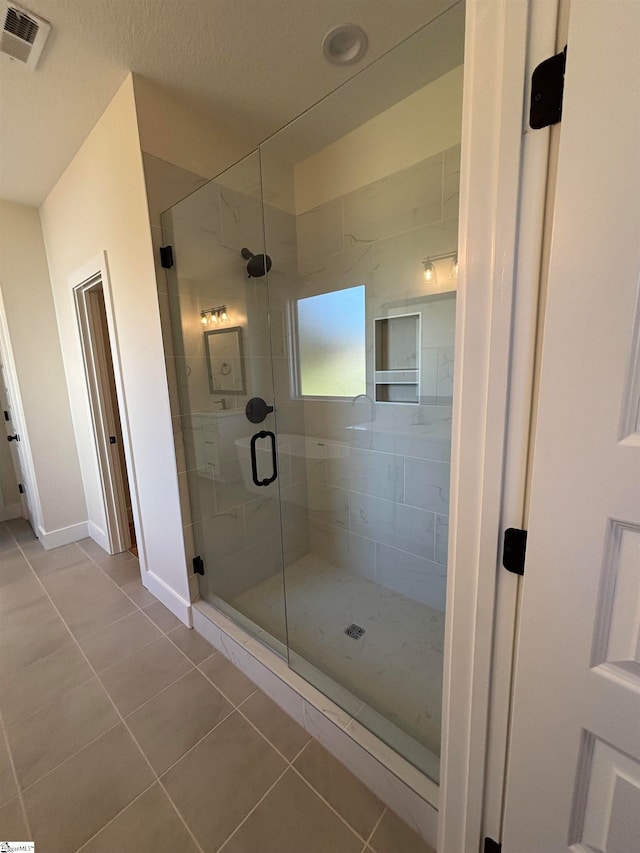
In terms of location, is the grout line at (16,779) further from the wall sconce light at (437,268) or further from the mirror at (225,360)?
the wall sconce light at (437,268)

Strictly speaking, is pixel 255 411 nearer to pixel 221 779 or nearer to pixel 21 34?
pixel 221 779

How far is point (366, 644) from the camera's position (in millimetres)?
1678

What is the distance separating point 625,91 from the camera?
456 mm

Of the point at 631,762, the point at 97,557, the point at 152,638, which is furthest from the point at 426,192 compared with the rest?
the point at 97,557

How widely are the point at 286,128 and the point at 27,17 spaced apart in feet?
3.33

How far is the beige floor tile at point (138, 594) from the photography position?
6.89ft

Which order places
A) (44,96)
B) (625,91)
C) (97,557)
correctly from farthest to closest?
1. (97,557)
2. (44,96)
3. (625,91)

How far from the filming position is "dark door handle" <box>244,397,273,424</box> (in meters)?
1.92

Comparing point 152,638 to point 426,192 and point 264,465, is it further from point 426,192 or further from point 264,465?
point 426,192

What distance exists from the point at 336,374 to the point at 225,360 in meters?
0.68

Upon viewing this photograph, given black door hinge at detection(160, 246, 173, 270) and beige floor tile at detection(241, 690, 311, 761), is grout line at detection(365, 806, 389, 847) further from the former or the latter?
black door hinge at detection(160, 246, 173, 270)

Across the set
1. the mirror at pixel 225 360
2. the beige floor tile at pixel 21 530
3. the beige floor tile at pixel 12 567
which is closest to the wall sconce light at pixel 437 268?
the mirror at pixel 225 360

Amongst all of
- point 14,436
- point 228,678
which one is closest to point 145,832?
point 228,678

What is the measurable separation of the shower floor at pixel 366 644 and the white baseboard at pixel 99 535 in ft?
4.83
